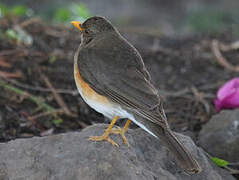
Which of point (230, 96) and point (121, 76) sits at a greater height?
point (121, 76)

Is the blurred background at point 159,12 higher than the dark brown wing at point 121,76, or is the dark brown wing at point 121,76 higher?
the dark brown wing at point 121,76

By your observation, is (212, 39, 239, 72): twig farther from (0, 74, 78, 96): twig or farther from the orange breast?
the orange breast

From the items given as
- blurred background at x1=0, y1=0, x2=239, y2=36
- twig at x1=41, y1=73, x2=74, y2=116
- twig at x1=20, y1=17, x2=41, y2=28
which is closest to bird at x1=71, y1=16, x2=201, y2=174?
twig at x1=41, y1=73, x2=74, y2=116

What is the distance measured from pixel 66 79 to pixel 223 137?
241 cm

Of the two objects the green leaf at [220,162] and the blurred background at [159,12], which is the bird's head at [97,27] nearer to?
the green leaf at [220,162]

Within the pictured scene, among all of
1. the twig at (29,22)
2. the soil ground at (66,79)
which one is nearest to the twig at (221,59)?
the soil ground at (66,79)

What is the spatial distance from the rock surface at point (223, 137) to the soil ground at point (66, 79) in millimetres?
270

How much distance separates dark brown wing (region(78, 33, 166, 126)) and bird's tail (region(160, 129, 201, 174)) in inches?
4.9

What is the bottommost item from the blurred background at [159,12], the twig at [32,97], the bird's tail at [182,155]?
the blurred background at [159,12]

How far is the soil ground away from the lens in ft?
16.3

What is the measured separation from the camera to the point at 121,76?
11.7 ft

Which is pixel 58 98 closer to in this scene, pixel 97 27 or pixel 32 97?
pixel 32 97

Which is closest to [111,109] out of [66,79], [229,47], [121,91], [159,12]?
[121,91]

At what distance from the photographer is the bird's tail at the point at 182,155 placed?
3234mm
